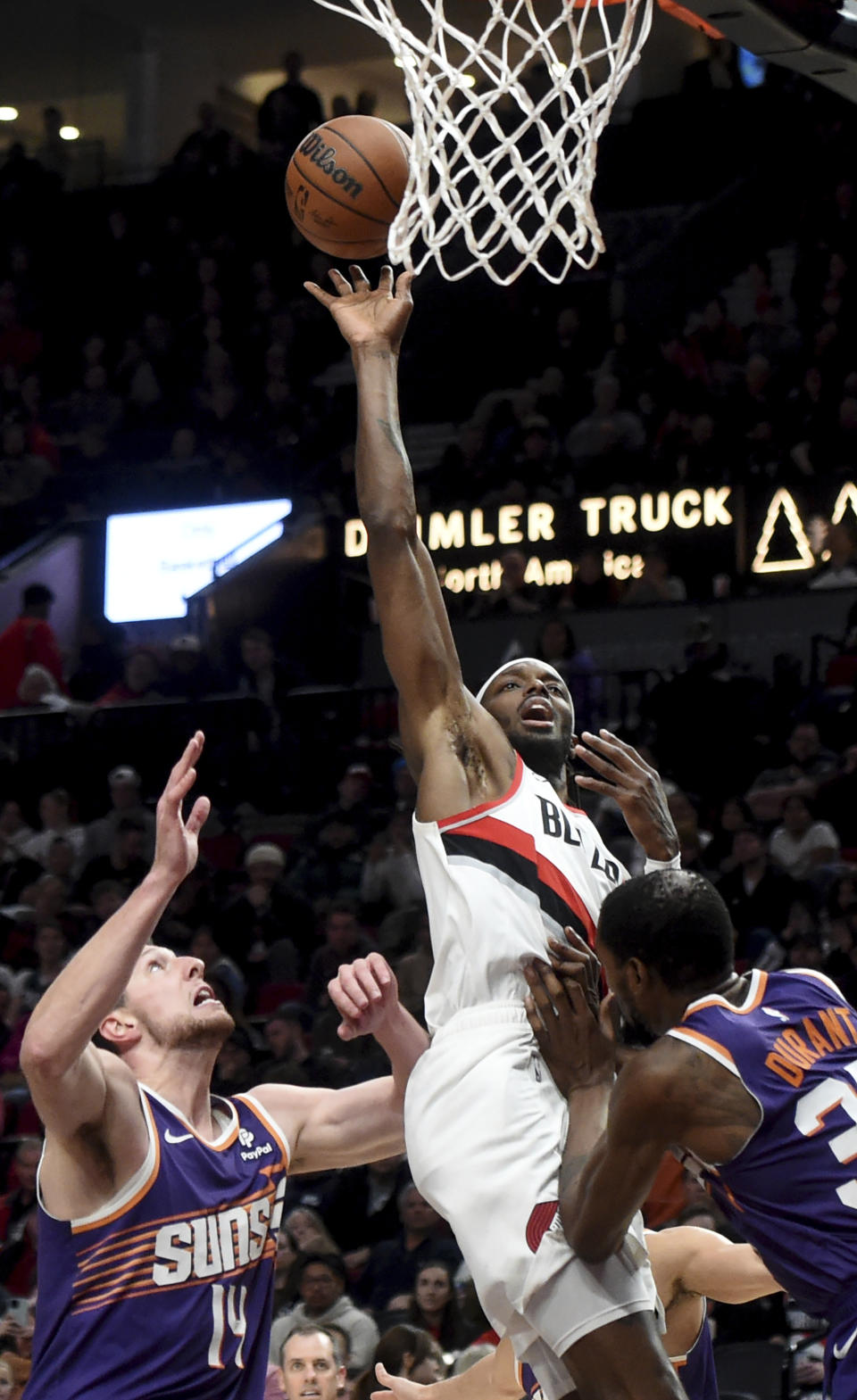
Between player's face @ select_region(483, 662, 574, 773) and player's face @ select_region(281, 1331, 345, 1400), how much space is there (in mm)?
1938

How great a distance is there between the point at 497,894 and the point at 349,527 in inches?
351

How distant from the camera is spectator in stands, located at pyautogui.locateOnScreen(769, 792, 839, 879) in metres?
9.59

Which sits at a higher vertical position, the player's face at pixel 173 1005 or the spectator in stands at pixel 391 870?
the player's face at pixel 173 1005

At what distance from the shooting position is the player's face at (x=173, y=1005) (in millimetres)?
4086

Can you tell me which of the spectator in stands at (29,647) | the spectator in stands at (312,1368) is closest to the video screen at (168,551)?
the spectator in stands at (29,647)

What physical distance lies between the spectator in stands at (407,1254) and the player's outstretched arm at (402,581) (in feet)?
13.6

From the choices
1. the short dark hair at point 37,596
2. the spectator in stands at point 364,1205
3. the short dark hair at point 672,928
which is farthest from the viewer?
the short dark hair at point 37,596

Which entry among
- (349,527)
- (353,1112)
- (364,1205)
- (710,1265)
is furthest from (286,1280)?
(349,527)

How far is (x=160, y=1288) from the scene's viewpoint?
3.71m

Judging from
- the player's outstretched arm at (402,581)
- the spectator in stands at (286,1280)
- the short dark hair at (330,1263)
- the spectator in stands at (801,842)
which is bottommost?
the spectator in stands at (286,1280)

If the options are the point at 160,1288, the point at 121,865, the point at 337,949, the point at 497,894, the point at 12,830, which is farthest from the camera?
the point at 12,830

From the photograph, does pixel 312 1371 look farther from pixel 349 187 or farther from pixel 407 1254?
pixel 349 187

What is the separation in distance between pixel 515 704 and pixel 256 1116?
3.41 ft

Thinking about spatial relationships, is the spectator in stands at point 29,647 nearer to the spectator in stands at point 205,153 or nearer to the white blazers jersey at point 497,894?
the spectator in stands at point 205,153
